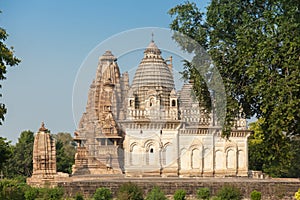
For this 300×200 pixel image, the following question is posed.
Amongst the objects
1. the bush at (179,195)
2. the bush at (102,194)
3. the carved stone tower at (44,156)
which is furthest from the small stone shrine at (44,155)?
the bush at (179,195)

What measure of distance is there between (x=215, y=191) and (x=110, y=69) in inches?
1077

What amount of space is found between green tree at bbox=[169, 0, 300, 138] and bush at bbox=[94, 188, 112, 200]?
4918 millimetres

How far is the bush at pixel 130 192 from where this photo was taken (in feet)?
65.4

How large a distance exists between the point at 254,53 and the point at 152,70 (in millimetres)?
10630

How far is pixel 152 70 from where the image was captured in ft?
87.1

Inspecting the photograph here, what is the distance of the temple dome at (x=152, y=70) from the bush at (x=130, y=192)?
375 cm

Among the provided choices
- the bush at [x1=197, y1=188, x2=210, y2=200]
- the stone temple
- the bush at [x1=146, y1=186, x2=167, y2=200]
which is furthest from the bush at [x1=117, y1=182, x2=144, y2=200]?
the stone temple

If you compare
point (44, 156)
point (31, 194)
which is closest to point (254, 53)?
point (31, 194)

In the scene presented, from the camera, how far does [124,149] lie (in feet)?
141

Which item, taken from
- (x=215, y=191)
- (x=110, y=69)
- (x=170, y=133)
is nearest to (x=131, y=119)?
(x=170, y=133)

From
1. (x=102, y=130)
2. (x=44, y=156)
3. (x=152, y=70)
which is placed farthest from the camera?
(x=102, y=130)

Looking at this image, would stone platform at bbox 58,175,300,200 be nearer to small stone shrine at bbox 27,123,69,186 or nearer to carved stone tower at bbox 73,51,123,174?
small stone shrine at bbox 27,123,69,186

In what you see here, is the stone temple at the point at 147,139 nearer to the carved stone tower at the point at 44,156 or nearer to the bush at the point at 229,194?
the carved stone tower at the point at 44,156

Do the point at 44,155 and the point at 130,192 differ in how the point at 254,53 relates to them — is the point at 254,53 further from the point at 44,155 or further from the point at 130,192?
the point at 44,155
